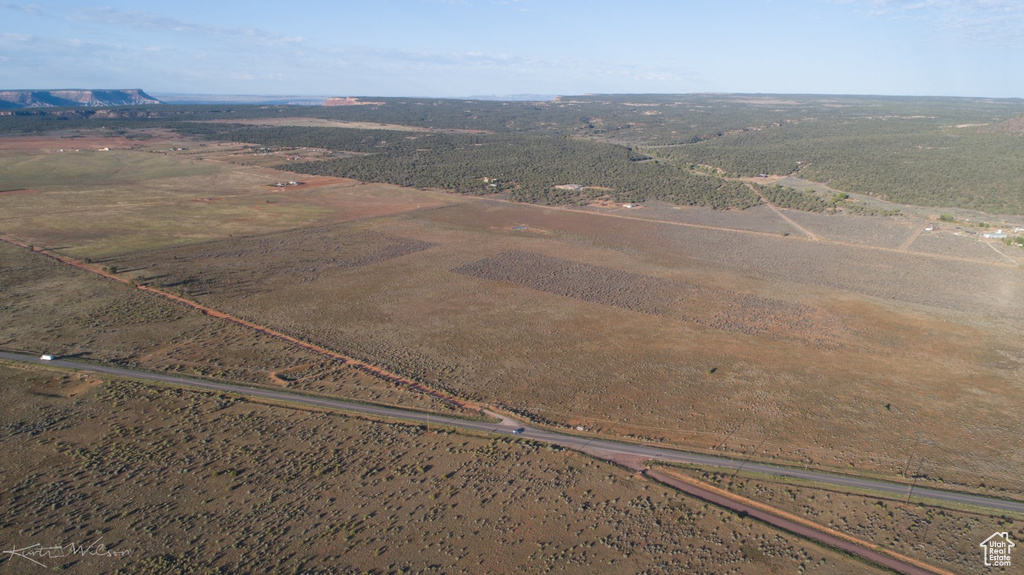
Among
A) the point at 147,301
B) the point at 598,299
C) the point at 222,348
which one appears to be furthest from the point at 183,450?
the point at 598,299

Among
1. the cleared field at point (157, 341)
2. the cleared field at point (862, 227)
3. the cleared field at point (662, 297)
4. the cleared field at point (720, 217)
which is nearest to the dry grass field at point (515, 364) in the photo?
the cleared field at point (157, 341)

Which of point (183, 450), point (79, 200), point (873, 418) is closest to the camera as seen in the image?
point (183, 450)

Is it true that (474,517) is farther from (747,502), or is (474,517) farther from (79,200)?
(79,200)

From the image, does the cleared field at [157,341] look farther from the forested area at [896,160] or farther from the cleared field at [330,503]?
the forested area at [896,160]

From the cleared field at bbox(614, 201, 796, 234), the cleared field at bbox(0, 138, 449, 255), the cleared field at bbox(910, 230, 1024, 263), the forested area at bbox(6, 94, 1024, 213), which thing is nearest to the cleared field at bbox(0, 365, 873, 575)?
the cleared field at bbox(0, 138, 449, 255)

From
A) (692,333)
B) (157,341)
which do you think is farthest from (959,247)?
(157,341)

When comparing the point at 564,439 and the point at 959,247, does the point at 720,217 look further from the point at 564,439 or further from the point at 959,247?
the point at 564,439

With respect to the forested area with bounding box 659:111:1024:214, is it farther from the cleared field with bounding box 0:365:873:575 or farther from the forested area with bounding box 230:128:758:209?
the cleared field with bounding box 0:365:873:575
